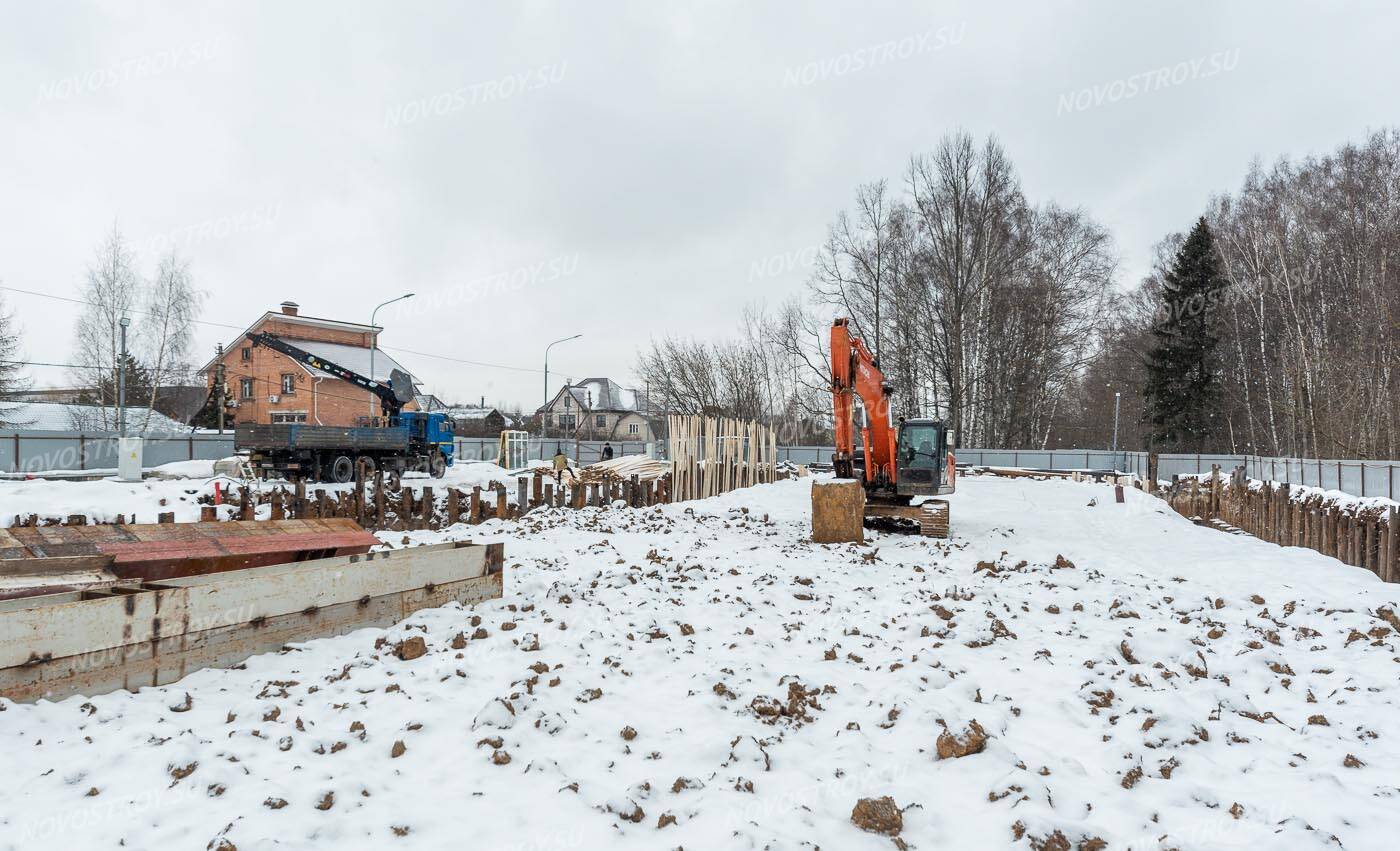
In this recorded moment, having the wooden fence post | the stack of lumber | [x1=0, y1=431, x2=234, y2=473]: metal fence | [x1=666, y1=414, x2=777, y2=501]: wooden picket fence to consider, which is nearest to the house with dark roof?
[x1=0, y1=431, x2=234, y2=473]: metal fence

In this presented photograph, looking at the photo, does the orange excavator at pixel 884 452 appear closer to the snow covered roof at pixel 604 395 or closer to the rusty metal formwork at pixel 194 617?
the rusty metal formwork at pixel 194 617

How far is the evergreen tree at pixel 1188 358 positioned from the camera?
1368 inches

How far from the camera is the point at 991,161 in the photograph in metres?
32.6

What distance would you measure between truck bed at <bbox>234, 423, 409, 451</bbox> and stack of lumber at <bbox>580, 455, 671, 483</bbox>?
6.87 metres

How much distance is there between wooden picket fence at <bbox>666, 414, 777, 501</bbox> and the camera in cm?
1680

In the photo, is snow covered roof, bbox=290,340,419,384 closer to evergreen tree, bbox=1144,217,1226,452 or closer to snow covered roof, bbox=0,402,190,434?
snow covered roof, bbox=0,402,190,434

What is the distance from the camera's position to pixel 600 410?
242ft

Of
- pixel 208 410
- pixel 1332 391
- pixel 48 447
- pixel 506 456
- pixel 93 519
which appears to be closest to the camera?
pixel 93 519

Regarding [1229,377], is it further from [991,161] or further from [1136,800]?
[1136,800]

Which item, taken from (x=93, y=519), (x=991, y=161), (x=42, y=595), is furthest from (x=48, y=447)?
(x=991, y=161)

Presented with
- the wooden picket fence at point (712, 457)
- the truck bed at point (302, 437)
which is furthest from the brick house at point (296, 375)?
the wooden picket fence at point (712, 457)

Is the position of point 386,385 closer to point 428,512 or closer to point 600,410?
point 428,512

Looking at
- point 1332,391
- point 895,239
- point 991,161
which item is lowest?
point 1332,391

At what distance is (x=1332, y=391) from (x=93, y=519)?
104ft
